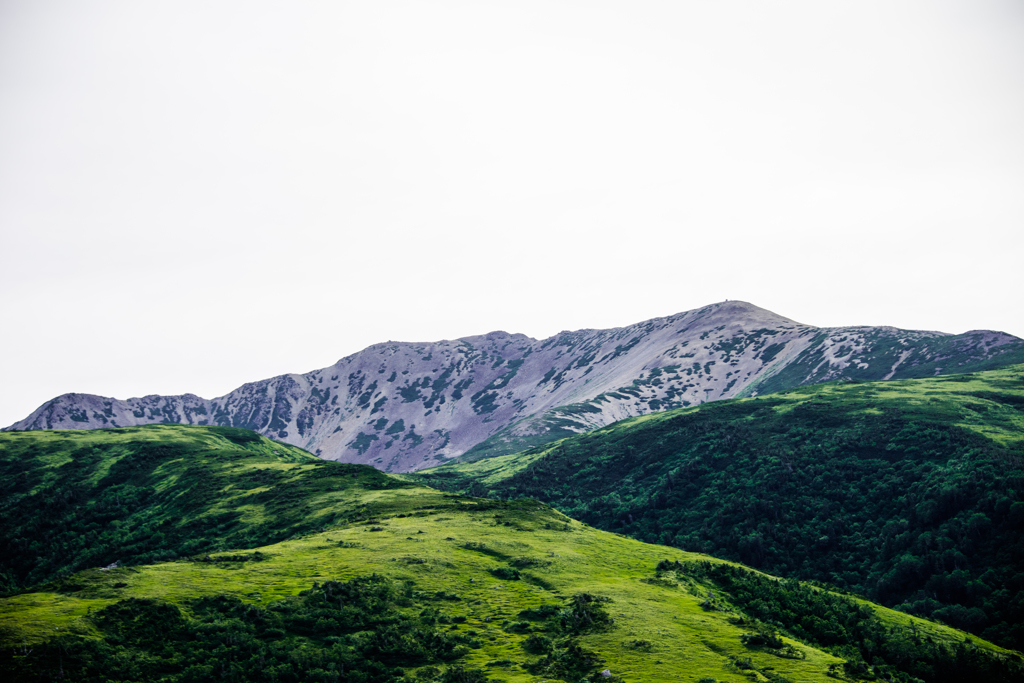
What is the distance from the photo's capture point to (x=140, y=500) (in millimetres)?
103000

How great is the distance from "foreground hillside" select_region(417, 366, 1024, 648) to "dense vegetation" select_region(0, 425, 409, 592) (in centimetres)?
6206

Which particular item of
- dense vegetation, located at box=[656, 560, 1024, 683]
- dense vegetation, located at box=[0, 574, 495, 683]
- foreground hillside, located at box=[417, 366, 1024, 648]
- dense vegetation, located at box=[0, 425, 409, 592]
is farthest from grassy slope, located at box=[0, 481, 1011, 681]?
foreground hillside, located at box=[417, 366, 1024, 648]

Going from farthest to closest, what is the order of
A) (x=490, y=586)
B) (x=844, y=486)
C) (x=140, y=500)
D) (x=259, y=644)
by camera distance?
(x=844, y=486) < (x=140, y=500) < (x=490, y=586) < (x=259, y=644)

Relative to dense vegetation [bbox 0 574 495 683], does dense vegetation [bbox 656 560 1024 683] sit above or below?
below

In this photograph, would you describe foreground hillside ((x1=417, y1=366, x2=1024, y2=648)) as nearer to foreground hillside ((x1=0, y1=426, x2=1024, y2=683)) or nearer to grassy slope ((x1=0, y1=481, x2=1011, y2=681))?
grassy slope ((x1=0, y1=481, x2=1011, y2=681))

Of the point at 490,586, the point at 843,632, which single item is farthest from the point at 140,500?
the point at 843,632

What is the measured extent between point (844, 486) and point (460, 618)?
10134 centimetres

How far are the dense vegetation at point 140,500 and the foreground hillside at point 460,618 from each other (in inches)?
713

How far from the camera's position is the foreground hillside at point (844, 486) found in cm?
8662

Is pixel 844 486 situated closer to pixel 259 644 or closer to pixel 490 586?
pixel 490 586

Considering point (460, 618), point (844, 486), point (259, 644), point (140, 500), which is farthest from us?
point (844, 486)

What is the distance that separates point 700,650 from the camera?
36375 mm

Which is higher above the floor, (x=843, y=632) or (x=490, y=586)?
(x=490, y=586)

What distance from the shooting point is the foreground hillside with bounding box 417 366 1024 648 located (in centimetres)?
8662
